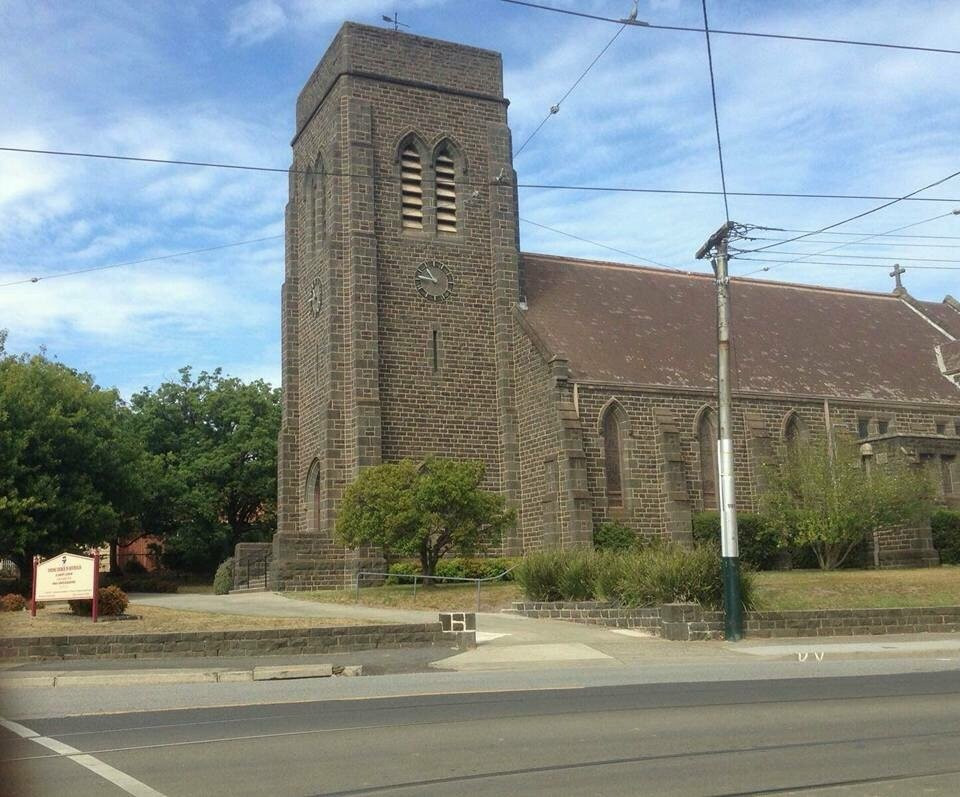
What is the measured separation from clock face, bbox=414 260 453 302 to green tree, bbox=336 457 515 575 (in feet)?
29.7

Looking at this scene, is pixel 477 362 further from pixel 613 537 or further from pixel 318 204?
pixel 318 204

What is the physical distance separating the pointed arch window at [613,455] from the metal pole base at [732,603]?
14777 millimetres

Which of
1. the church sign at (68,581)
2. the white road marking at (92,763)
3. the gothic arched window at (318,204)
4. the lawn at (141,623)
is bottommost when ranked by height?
the white road marking at (92,763)

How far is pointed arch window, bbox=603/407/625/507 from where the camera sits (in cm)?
3388

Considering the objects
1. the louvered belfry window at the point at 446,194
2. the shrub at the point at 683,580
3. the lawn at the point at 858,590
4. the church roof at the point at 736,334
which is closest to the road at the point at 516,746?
the shrub at the point at 683,580

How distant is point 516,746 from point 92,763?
10.7 feet

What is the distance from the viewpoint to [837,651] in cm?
1697

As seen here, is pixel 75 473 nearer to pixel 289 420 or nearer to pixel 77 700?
pixel 289 420

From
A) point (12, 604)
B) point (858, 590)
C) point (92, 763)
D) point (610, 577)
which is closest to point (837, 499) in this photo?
point (858, 590)

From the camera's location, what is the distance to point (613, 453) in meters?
34.3

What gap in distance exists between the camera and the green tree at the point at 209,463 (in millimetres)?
46688

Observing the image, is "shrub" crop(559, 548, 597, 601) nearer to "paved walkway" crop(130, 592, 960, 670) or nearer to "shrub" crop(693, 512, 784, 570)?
"paved walkway" crop(130, 592, 960, 670)

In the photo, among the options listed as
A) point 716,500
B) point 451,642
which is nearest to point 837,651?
point 451,642

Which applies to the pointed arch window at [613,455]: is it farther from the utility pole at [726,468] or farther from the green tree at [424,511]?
the utility pole at [726,468]
